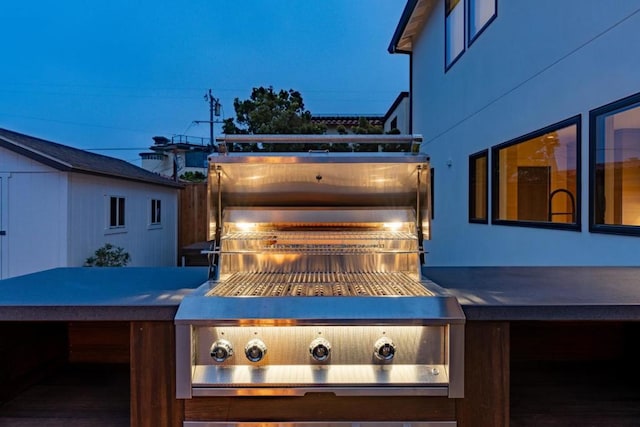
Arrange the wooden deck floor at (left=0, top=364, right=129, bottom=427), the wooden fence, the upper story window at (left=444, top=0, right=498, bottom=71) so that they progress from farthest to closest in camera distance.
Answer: the wooden fence
the upper story window at (left=444, top=0, right=498, bottom=71)
the wooden deck floor at (left=0, top=364, right=129, bottom=427)

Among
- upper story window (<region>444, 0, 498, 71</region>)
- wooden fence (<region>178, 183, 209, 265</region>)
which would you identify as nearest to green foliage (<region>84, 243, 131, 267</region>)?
wooden fence (<region>178, 183, 209, 265</region>)

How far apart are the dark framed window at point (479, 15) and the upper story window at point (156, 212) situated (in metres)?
7.14

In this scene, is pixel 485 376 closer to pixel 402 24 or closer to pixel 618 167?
pixel 618 167

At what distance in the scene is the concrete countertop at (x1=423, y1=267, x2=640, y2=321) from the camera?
1243mm

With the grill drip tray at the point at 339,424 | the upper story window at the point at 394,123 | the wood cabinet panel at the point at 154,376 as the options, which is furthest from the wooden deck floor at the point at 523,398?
the upper story window at the point at 394,123

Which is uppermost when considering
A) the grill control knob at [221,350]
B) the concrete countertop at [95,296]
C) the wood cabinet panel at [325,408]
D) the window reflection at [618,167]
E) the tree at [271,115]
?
the tree at [271,115]

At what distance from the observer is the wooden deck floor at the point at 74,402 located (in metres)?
1.38

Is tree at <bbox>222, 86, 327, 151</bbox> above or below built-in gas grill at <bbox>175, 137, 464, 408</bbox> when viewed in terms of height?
above

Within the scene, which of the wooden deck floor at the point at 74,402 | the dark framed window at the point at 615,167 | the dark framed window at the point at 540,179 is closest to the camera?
the wooden deck floor at the point at 74,402

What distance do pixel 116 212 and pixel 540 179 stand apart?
22.5 feet

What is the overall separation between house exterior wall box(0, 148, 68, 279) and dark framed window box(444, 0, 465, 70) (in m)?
6.01

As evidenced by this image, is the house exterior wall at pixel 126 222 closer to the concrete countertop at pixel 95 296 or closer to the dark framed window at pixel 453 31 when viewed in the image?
the concrete countertop at pixel 95 296

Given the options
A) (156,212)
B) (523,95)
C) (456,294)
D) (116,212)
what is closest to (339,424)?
(456,294)

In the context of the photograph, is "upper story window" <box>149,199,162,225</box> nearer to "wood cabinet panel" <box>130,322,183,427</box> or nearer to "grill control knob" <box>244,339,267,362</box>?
"wood cabinet panel" <box>130,322,183,427</box>
